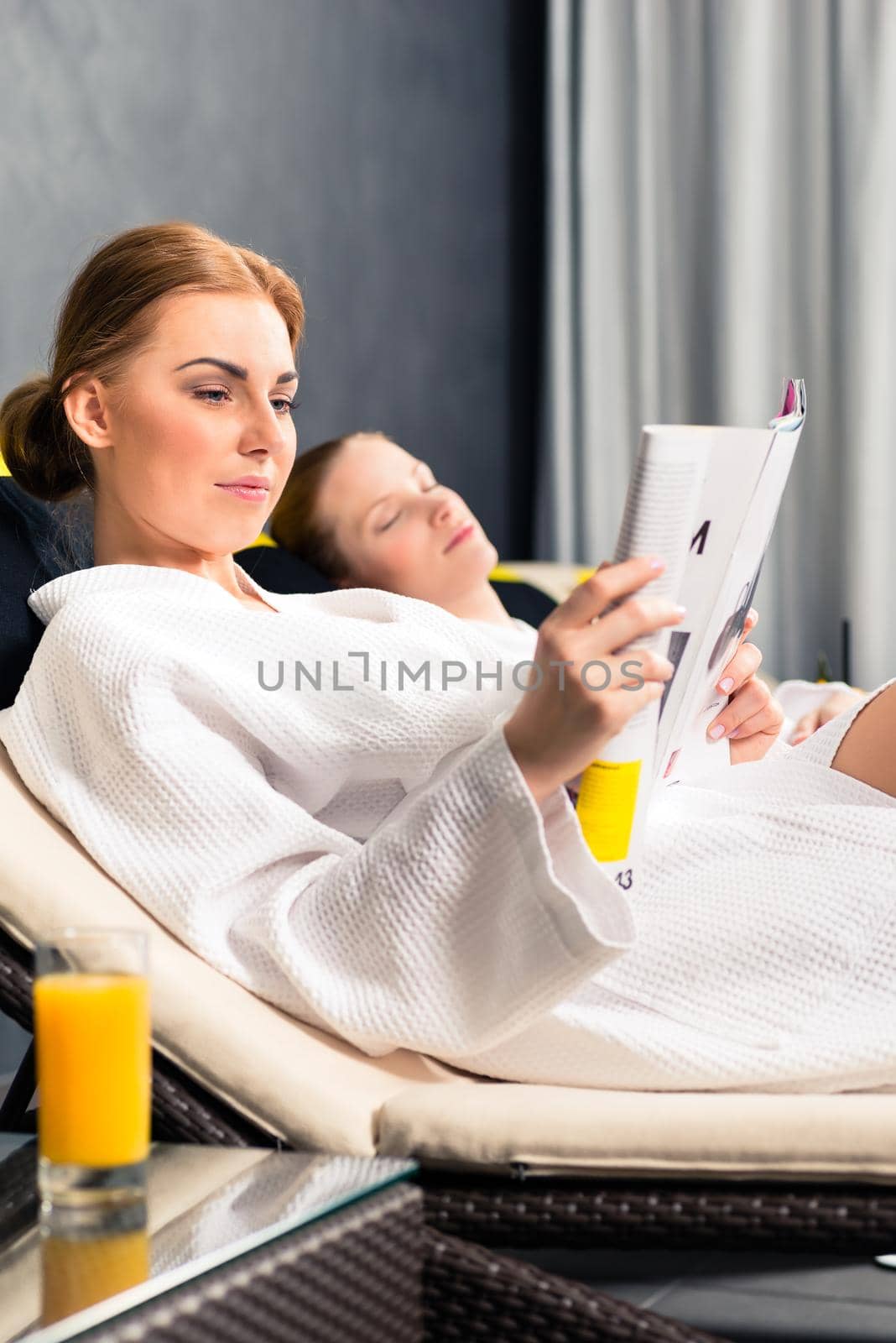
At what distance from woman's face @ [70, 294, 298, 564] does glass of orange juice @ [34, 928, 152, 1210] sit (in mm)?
667

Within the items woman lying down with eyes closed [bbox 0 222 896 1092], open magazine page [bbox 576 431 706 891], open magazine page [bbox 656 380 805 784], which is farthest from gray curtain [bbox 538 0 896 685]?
open magazine page [bbox 576 431 706 891]

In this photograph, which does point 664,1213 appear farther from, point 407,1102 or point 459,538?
point 459,538

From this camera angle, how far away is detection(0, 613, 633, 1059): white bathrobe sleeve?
0.99 meters

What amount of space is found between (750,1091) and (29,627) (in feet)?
2.50

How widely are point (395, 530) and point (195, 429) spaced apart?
104 centimetres

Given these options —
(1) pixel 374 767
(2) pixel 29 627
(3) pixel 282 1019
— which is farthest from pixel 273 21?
(3) pixel 282 1019

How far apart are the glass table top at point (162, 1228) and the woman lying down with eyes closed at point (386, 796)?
155 mm

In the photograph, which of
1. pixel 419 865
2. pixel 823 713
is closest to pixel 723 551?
pixel 419 865

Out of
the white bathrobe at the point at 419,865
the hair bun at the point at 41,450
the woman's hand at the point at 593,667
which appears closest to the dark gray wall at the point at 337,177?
the hair bun at the point at 41,450

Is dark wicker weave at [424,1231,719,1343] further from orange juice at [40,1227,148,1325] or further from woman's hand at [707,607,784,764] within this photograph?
woman's hand at [707,607,784,764]

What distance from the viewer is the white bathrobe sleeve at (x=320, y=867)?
0.99m

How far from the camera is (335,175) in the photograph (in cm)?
312

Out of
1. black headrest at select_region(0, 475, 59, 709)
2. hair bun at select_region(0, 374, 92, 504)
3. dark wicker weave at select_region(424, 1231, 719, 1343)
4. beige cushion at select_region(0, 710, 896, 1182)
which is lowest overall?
dark wicker weave at select_region(424, 1231, 719, 1343)

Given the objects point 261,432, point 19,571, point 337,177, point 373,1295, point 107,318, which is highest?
point 337,177
